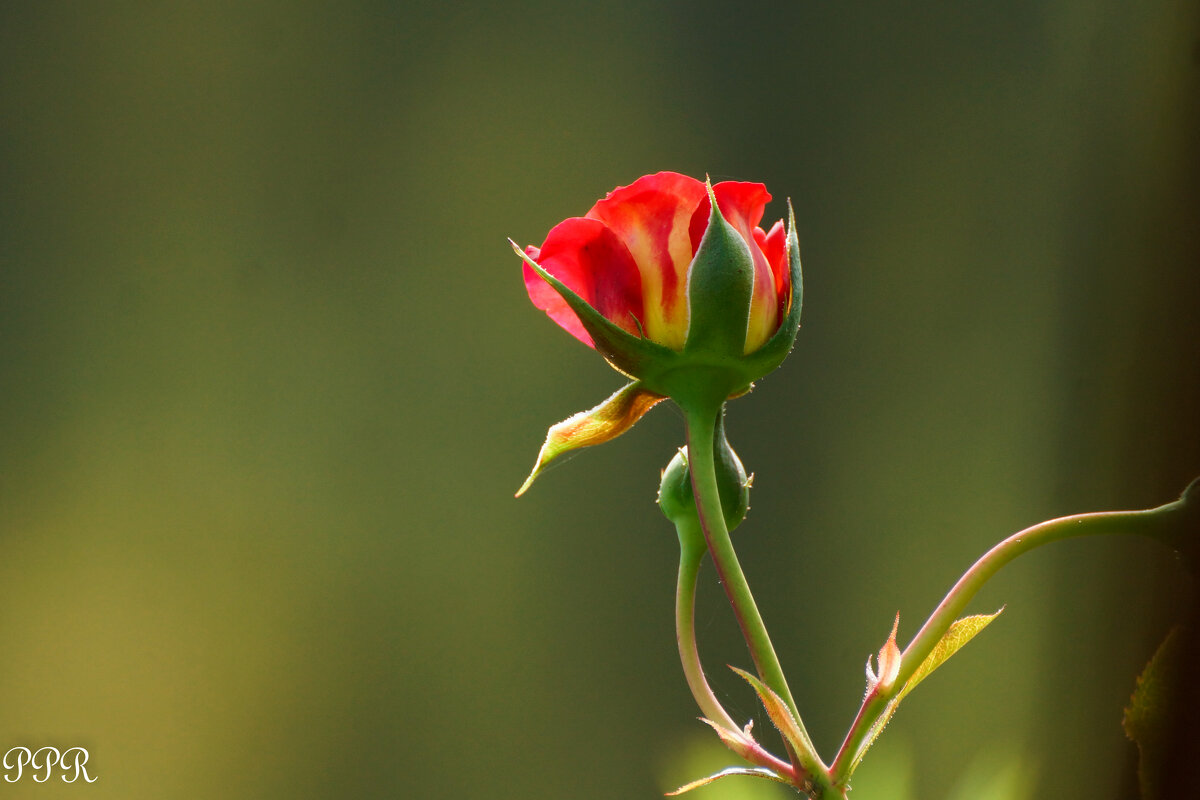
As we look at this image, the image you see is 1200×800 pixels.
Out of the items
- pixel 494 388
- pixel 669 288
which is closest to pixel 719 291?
pixel 669 288

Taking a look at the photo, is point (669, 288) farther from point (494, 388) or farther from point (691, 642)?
point (494, 388)

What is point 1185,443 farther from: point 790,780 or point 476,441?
point 476,441

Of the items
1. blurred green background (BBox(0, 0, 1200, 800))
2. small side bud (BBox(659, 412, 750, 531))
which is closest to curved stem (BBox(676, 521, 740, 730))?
small side bud (BBox(659, 412, 750, 531))

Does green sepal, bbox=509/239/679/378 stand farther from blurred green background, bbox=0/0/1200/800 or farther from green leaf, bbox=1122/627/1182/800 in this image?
blurred green background, bbox=0/0/1200/800

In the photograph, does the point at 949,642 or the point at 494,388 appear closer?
the point at 949,642

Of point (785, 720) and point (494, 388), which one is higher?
point (494, 388)

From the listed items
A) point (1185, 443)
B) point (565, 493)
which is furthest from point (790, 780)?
point (565, 493)

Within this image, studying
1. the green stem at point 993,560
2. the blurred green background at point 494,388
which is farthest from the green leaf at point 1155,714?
the blurred green background at point 494,388
